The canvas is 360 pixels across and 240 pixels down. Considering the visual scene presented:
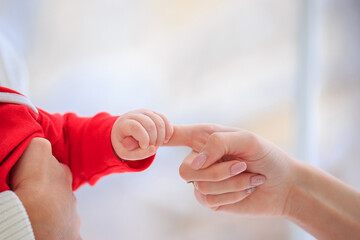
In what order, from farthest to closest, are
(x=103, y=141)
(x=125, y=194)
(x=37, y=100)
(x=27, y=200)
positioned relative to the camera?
(x=125, y=194) → (x=37, y=100) → (x=103, y=141) → (x=27, y=200)

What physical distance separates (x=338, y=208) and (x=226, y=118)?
0.47 meters

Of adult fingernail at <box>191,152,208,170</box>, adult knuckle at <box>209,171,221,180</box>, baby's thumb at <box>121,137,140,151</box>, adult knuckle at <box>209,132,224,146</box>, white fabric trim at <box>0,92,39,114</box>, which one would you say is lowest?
adult knuckle at <box>209,171,221,180</box>

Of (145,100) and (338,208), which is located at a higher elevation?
(145,100)

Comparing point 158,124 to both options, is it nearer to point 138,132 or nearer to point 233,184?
point 138,132

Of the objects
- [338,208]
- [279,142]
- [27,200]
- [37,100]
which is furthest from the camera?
[279,142]

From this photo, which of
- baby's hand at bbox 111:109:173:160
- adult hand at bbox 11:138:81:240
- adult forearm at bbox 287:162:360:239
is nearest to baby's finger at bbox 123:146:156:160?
baby's hand at bbox 111:109:173:160

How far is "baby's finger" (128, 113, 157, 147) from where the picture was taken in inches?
25.4

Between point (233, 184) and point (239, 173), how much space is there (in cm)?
3

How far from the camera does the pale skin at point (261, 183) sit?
71 centimetres

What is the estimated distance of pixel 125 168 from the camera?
0.71 m

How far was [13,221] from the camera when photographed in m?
0.48

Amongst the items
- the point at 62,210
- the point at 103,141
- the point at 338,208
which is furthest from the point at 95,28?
the point at 338,208

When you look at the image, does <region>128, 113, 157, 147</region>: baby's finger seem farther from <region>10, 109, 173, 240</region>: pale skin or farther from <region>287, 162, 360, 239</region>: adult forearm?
<region>287, 162, 360, 239</region>: adult forearm

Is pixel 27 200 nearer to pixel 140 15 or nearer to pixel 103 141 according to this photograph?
pixel 103 141
